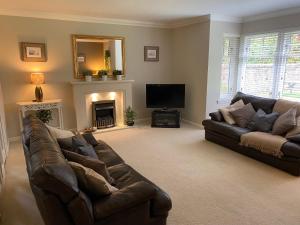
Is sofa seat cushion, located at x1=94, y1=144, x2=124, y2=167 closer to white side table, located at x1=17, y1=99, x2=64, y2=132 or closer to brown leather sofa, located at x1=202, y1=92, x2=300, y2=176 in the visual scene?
white side table, located at x1=17, y1=99, x2=64, y2=132

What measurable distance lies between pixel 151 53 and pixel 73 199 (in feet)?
16.9

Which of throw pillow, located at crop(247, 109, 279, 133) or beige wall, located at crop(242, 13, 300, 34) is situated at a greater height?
beige wall, located at crop(242, 13, 300, 34)

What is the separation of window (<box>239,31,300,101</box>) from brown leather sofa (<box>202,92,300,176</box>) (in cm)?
78

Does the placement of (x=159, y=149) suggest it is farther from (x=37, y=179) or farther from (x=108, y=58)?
(x=37, y=179)

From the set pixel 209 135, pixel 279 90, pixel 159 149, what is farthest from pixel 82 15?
pixel 279 90

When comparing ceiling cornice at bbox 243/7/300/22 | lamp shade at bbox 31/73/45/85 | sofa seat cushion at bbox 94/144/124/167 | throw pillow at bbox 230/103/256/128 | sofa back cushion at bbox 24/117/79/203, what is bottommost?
sofa seat cushion at bbox 94/144/124/167

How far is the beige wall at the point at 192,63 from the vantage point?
214 inches

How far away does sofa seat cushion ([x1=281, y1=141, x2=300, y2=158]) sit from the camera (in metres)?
3.23

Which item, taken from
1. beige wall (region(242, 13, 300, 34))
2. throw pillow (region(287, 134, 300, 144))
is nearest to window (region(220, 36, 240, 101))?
beige wall (region(242, 13, 300, 34))

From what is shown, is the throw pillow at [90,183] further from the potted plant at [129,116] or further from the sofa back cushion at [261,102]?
the potted plant at [129,116]

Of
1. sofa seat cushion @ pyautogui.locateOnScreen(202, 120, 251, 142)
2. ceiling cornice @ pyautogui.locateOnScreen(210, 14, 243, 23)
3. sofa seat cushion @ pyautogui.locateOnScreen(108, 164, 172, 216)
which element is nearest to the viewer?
sofa seat cushion @ pyautogui.locateOnScreen(108, 164, 172, 216)

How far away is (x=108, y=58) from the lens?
5.54 meters

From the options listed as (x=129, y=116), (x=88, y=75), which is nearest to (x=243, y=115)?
(x=129, y=116)

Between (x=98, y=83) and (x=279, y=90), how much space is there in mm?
4110
